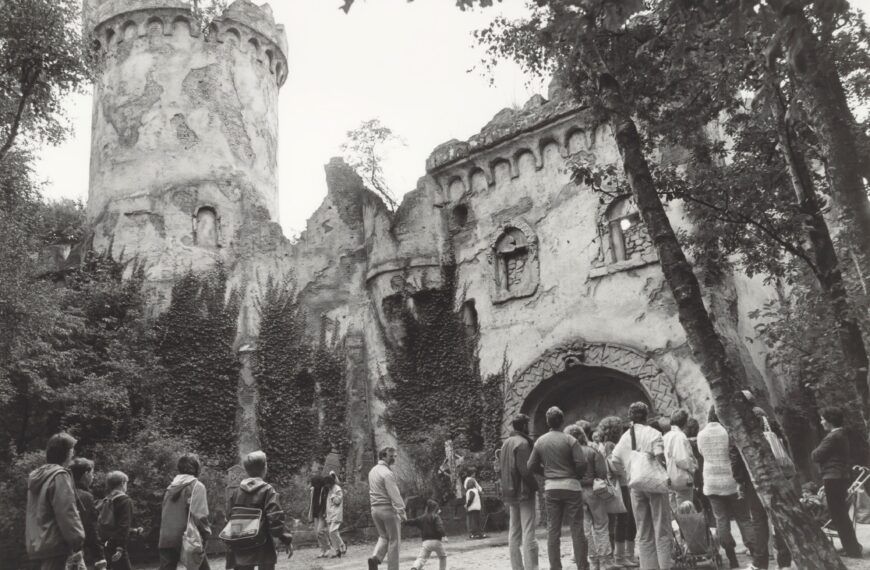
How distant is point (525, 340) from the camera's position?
17516mm

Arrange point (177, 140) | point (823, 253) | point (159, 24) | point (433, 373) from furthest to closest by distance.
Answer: point (159, 24), point (177, 140), point (433, 373), point (823, 253)

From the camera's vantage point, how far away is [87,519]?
23.2ft

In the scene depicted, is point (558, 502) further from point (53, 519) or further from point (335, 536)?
point (335, 536)

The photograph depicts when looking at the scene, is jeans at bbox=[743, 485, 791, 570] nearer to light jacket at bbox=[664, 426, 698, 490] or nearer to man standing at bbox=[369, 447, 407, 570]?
light jacket at bbox=[664, 426, 698, 490]

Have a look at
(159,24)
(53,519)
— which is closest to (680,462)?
(53,519)

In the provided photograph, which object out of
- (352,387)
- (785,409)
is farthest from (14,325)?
(785,409)

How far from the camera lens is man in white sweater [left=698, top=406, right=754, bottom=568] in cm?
757

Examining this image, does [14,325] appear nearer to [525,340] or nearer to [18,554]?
[18,554]

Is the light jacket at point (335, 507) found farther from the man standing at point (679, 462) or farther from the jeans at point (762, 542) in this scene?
the jeans at point (762, 542)

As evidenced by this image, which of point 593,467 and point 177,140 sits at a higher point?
point 177,140

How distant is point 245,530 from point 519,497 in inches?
109

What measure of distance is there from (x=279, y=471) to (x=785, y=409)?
1160 centimetres

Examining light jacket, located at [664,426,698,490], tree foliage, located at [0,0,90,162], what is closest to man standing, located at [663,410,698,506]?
light jacket, located at [664,426,698,490]

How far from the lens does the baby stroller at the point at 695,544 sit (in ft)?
24.9
